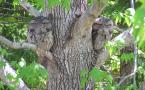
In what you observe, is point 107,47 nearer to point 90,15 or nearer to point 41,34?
point 90,15

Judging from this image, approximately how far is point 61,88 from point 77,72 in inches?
11.8

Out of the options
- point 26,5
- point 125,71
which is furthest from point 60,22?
point 125,71

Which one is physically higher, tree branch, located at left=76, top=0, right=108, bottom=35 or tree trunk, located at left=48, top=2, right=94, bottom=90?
tree branch, located at left=76, top=0, right=108, bottom=35

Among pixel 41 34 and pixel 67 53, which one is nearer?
pixel 41 34

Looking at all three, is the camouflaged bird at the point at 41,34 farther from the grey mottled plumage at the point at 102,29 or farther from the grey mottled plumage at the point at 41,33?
the grey mottled plumage at the point at 102,29

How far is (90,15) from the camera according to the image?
12.5ft

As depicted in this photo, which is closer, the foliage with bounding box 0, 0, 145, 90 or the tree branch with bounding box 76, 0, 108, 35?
the foliage with bounding box 0, 0, 145, 90

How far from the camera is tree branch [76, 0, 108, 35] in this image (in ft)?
10.6

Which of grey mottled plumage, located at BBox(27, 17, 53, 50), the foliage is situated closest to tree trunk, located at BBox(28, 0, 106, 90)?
grey mottled plumage, located at BBox(27, 17, 53, 50)

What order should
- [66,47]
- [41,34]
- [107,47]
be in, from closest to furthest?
[107,47]
[41,34]
[66,47]

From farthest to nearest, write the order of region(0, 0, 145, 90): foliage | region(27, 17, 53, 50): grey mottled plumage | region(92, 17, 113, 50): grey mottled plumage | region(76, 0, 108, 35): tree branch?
region(92, 17, 113, 50): grey mottled plumage, region(27, 17, 53, 50): grey mottled plumage, region(76, 0, 108, 35): tree branch, region(0, 0, 145, 90): foliage

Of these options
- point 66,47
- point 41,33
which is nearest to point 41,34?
point 41,33

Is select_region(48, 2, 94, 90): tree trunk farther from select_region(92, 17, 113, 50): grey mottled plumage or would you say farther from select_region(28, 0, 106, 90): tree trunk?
select_region(92, 17, 113, 50): grey mottled plumage

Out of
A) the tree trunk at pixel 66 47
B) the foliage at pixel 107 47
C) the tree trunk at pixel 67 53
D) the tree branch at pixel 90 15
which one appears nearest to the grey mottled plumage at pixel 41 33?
the tree trunk at pixel 66 47
